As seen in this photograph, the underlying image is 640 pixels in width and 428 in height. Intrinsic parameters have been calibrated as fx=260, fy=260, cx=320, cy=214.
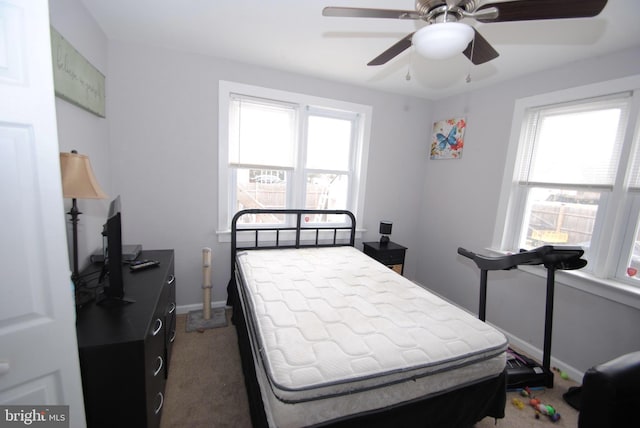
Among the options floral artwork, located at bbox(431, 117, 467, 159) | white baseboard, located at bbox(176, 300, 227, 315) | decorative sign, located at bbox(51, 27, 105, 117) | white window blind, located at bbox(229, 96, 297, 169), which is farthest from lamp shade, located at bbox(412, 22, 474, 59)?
white baseboard, located at bbox(176, 300, 227, 315)

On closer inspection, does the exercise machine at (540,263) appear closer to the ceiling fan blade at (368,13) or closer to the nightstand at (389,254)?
the nightstand at (389,254)

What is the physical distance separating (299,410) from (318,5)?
2115 millimetres

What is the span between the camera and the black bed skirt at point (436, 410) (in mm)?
1104

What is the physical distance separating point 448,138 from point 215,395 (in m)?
3.39

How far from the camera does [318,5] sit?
5.24ft

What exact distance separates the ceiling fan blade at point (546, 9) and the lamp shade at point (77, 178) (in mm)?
1940

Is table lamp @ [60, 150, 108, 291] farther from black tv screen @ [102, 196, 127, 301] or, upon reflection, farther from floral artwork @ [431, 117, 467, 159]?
floral artwork @ [431, 117, 467, 159]

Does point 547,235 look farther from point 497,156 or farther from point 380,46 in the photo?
point 380,46

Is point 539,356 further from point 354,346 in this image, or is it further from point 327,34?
point 327,34

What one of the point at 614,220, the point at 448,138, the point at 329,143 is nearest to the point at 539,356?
the point at 614,220

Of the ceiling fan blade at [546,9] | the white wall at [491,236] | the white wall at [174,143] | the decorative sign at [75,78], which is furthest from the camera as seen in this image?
the white wall at [174,143]

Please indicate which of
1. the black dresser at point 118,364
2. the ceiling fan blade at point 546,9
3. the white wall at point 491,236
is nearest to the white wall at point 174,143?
the black dresser at point 118,364

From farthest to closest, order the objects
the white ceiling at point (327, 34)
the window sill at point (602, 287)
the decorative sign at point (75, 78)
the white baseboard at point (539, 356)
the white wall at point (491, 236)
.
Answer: the white baseboard at point (539, 356) → the white wall at point (491, 236) → the window sill at point (602, 287) → the white ceiling at point (327, 34) → the decorative sign at point (75, 78)

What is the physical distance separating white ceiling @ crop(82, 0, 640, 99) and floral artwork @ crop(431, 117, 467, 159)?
0.54 metres
